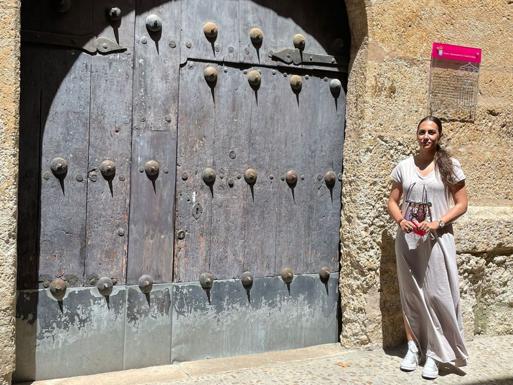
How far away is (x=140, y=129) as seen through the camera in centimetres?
300

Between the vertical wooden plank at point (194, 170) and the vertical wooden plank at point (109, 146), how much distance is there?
253mm

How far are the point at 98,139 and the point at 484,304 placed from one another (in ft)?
7.41

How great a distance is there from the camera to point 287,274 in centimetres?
336

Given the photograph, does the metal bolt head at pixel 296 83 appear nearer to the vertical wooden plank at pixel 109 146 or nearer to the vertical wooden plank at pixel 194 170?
the vertical wooden plank at pixel 194 170

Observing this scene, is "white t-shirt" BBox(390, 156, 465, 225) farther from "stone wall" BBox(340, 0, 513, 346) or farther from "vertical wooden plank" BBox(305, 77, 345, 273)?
"vertical wooden plank" BBox(305, 77, 345, 273)

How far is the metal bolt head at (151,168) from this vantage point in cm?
300

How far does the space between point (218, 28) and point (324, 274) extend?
4.41 feet

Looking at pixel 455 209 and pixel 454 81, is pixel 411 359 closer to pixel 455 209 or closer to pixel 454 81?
pixel 455 209

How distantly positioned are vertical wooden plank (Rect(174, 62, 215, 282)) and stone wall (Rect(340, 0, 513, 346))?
2.38 ft

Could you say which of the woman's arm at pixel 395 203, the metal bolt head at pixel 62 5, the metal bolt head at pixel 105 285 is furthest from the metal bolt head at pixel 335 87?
the metal bolt head at pixel 105 285

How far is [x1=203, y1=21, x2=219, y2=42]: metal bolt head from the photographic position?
10.1 feet

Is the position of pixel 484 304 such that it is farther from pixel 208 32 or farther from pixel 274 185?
pixel 208 32

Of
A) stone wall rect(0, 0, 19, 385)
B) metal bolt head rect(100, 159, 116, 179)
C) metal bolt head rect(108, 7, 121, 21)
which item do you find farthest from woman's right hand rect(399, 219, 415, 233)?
stone wall rect(0, 0, 19, 385)

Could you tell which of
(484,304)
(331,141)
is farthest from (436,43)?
(484,304)
